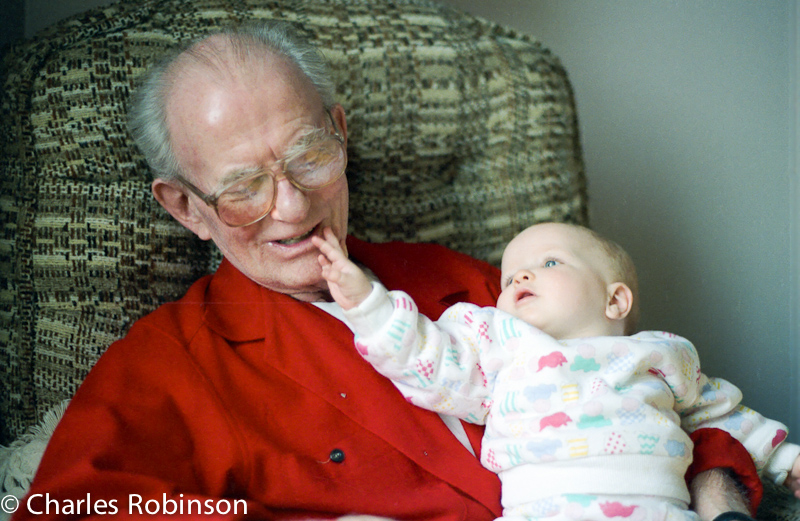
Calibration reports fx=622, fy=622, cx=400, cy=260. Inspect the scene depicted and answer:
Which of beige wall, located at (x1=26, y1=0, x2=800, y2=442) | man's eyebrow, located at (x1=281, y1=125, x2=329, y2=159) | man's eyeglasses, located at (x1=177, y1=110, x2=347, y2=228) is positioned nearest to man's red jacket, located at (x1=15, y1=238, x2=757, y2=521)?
man's eyeglasses, located at (x1=177, y1=110, x2=347, y2=228)

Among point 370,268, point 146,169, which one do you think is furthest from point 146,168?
point 370,268

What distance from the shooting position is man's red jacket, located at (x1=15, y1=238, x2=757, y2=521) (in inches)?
38.7

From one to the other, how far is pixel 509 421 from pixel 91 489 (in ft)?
2.16

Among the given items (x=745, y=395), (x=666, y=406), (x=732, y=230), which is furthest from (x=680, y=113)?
(x=666, y=406)

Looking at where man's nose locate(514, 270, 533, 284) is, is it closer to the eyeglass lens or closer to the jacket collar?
the jacket collar

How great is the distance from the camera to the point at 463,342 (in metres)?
1.11

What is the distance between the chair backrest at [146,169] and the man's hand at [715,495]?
0.76 metres

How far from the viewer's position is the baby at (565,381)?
96cm

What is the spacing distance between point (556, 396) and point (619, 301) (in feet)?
0.90

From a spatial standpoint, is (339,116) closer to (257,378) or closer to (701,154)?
(257,378)

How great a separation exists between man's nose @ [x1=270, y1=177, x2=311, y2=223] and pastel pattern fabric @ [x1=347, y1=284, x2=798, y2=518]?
0.22 metres

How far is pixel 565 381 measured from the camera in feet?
3.30

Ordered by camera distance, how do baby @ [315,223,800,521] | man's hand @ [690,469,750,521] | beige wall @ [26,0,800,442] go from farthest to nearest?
beige wall @ [26,0,800,442] → man's hand @ [690,469,750,521] → baby @ [315,223,800,521]

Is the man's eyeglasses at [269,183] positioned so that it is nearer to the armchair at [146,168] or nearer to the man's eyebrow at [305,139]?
the man's eyebrow at [305,139]
